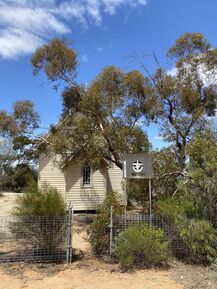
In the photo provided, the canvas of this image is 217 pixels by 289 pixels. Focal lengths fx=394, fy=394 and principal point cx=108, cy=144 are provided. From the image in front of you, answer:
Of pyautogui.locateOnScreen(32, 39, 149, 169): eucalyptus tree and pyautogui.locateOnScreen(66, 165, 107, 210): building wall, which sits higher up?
pyautogui.locateOnScreen(32, 39, 149, 169): eucalyptus tree

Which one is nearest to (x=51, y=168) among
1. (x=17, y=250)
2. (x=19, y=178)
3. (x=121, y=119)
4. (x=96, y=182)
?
(x=96, y=182)

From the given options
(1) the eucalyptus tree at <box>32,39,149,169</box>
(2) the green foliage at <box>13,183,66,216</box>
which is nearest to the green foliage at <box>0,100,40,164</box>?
(1) the eucalyptus tree at <box>32,39,149,169</box>

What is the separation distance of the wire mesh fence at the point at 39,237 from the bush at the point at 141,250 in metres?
1.29

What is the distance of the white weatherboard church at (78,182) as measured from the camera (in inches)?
862

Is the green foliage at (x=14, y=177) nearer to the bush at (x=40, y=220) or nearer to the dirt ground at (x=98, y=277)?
the bush at (x=40, y=220)

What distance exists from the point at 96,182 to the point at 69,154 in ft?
19.7

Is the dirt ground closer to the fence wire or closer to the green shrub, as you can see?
the green shrub

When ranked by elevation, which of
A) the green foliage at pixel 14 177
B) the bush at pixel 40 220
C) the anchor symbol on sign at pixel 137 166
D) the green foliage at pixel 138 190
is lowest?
the bush at pixel 40 220

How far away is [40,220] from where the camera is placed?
904 cm

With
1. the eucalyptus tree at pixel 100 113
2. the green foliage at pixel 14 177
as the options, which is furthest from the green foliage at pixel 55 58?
the green foliage at pixel 14 177

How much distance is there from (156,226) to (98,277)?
2.16m

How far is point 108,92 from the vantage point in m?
15.6

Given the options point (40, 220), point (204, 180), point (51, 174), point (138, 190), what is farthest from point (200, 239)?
point (51, 174)

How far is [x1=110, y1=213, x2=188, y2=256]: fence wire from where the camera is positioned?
9219 mm
